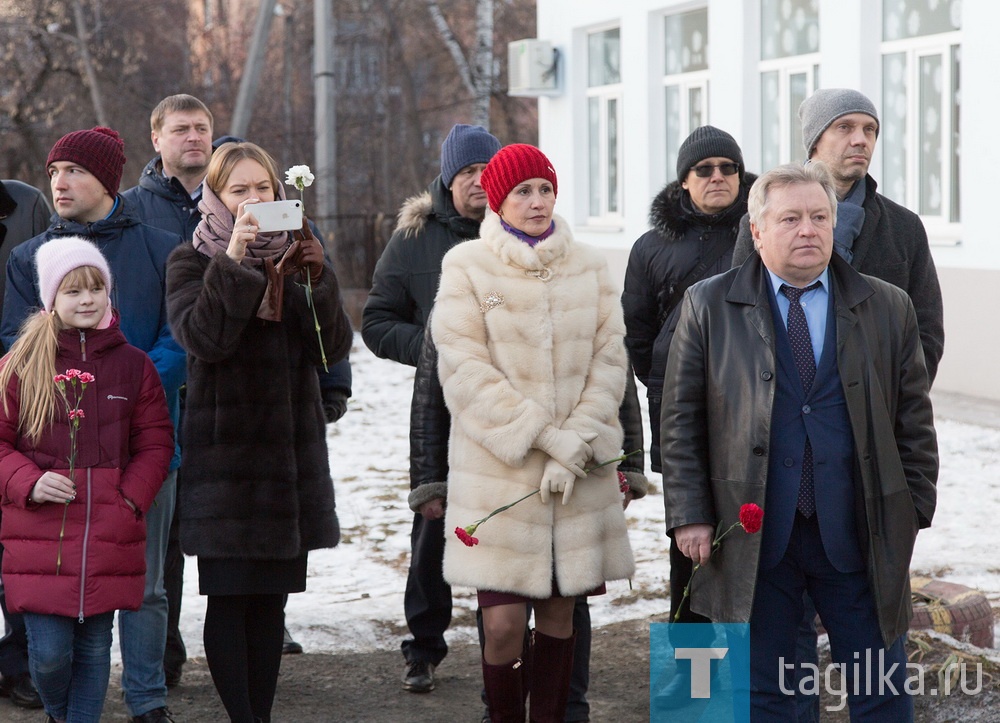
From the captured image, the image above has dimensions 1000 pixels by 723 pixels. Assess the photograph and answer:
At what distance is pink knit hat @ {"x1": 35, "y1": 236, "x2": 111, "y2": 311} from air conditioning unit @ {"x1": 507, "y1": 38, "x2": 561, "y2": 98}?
1354 centimetres

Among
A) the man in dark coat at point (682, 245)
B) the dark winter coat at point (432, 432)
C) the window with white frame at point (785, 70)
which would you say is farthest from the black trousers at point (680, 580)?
the window with white frame at point (785, 70)

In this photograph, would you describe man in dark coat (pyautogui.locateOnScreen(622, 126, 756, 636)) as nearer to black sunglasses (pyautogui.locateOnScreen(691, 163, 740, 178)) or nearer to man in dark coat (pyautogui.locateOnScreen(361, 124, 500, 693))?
black sunglasses (pyautogui.locateOnScreen(691, 163, 740, 178))

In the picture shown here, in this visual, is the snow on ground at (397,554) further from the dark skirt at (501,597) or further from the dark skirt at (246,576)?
the dark skirt at (501,597)

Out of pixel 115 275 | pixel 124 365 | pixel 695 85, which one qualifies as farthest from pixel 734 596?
pixel 695 85

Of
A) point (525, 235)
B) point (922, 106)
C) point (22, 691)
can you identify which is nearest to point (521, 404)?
→ point (525, 235)

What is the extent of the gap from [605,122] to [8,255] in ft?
42.4

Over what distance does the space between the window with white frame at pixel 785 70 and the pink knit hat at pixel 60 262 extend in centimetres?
975

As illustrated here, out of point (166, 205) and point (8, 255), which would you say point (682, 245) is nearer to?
point (166, 205)

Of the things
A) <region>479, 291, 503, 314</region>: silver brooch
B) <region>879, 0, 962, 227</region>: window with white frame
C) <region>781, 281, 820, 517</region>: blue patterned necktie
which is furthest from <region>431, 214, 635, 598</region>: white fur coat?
<region>879, 0, 962, 227</region>: window with white frame

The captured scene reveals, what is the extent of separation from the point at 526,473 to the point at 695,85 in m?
11.9

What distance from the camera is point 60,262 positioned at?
4.07 meters

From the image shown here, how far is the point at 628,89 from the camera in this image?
16203mm

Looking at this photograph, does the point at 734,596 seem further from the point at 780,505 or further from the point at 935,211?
the point at 935,211

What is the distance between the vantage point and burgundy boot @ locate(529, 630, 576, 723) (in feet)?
13.4
